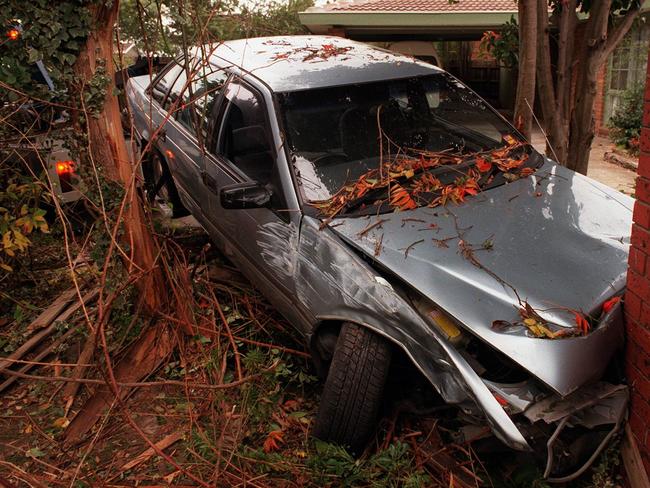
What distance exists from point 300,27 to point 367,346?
11458mm

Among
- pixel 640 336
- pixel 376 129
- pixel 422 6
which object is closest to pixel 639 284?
pixel 640 336

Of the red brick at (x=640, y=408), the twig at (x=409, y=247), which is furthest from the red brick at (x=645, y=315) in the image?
the twig at (x=409, y=247)

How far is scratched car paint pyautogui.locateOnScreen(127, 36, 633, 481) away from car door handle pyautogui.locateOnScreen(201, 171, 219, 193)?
0.02 m

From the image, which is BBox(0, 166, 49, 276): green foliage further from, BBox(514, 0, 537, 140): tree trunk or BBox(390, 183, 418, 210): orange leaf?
BBox(514, 0, 537, 140): tree trunk

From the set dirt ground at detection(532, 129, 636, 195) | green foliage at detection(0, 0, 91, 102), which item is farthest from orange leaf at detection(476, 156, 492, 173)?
dirt ground at detection(532, 129, 636, 195)

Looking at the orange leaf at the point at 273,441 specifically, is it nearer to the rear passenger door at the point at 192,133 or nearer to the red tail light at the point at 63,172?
the rear passenger door at the point at 192,133

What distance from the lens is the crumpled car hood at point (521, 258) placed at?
2.32 m

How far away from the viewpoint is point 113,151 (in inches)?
146

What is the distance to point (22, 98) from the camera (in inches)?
141

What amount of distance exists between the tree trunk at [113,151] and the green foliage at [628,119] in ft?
28.4

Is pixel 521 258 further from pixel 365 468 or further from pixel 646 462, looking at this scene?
pixel 365 468

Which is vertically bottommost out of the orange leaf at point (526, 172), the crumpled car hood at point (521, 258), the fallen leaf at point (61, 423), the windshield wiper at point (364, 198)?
the fallen leaf at point (61, 423)

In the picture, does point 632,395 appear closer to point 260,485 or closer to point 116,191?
point 260,485

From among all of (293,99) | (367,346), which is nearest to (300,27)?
(293,99)
